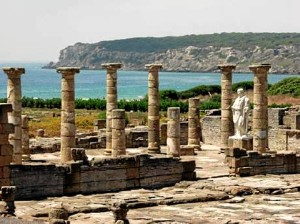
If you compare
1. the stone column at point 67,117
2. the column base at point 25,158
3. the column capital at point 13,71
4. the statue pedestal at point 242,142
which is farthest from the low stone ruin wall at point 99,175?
the column base at point 25,158

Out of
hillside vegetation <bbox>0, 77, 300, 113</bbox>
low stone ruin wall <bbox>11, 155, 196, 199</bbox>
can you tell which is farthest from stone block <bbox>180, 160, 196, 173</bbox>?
hillside vegetation <bbox>0, 77, 300, 113</bbox>

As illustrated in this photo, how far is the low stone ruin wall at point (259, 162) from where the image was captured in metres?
27.7

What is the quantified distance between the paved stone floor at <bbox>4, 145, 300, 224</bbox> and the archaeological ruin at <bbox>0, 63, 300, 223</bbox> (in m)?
0.55

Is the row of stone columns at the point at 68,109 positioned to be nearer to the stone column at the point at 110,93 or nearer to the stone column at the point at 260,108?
the stone column at the point at 110,93

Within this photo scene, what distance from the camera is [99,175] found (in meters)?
24.8

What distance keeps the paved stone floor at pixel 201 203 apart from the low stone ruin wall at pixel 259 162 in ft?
1.58

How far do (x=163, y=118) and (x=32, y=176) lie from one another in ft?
Answer: 91.0

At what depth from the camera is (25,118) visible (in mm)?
31906

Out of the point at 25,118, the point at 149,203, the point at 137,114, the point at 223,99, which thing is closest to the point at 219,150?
the point at 223,99

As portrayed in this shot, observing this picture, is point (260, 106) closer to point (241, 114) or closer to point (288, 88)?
point (241, 114)

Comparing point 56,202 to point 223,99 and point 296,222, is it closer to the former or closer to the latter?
point 296,222

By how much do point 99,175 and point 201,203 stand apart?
345cm

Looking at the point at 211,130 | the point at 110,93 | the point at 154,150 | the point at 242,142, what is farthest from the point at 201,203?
the point at 211,130

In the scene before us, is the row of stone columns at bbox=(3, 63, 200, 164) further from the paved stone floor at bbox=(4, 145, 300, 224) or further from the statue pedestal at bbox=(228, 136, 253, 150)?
the paved stone floor at bbox=(4, 145, 300, 224)
